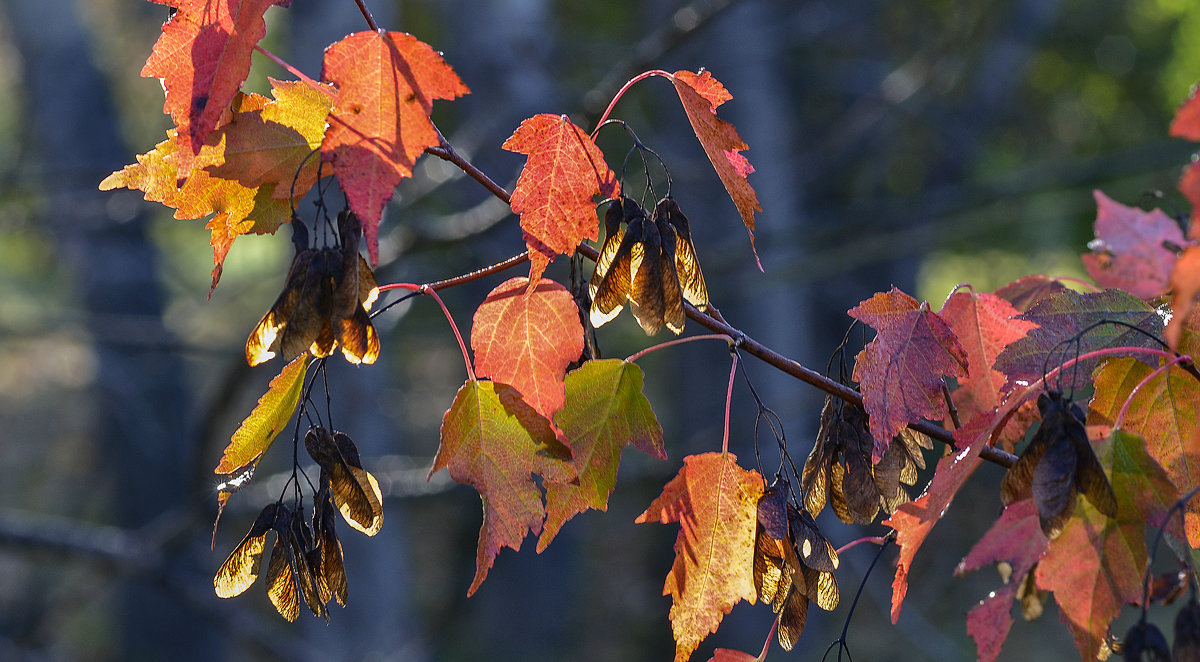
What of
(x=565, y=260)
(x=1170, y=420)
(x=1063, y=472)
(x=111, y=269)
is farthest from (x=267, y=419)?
(x=111, y=269)

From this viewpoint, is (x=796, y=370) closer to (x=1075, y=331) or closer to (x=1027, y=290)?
(x=1075, y=331)

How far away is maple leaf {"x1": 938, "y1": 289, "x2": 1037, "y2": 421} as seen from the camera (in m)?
0.91

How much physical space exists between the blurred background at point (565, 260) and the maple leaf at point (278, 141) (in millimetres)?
1397

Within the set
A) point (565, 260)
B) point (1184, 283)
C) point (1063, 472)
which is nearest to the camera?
point (1184, 283)

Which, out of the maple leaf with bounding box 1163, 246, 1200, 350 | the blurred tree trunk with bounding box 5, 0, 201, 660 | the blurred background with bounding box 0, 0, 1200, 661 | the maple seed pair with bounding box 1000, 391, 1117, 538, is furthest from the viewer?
the blurred tree trunk with bounding box 5, 0, 201, 660

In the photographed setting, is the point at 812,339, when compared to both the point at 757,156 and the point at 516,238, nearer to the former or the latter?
the point at 757,156

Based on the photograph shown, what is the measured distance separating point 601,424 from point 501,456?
0.09 m

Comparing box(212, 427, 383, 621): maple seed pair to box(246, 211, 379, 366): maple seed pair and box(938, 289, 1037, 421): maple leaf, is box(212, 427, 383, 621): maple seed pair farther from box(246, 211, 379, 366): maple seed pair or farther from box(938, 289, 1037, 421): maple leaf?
box(938, 289, 1037, 421): maple leaf

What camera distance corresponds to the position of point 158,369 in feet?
15.6

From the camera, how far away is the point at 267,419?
2.39 feet

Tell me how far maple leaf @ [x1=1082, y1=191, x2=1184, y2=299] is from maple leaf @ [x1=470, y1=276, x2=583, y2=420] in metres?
0.62

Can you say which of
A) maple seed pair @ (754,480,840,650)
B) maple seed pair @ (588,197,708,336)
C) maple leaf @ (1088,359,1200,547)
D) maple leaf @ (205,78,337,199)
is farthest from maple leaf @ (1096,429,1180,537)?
maple leaf @ (205,78,337,199)

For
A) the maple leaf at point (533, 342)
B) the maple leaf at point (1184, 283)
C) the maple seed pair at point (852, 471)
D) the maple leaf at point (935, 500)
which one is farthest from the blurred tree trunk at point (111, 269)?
the maple leaf at point (1184, 283)

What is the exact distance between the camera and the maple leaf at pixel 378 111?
0.64m
